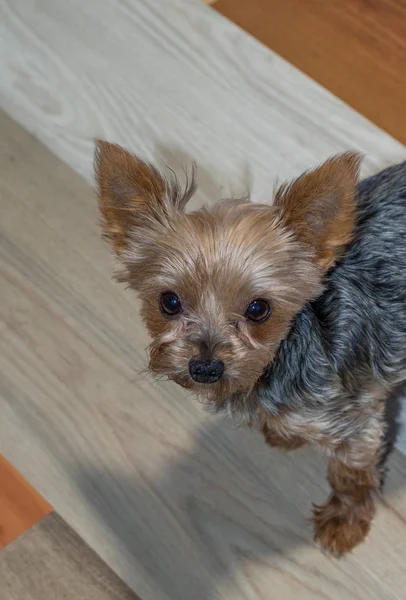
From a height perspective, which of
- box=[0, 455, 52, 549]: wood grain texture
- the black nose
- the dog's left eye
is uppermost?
the dog's left eye

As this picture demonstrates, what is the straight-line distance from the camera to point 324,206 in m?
1.22

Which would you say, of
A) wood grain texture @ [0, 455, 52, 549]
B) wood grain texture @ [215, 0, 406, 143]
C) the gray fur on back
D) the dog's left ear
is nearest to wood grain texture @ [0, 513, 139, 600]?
wood grain texture @ [0, 455, 52, 549]

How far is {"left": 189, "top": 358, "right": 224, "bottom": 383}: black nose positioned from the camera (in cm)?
124

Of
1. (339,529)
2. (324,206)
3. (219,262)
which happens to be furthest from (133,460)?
(324,206)

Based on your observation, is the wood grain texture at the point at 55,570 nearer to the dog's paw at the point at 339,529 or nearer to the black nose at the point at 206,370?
the dog's paw at the point at 339,529

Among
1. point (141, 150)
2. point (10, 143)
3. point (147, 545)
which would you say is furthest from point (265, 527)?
point (10, 143)

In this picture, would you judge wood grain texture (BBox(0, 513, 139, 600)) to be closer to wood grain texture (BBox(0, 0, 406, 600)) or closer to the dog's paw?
wood grain texture (BBox(0, 0, 406, 600))

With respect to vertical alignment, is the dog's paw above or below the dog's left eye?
→ below

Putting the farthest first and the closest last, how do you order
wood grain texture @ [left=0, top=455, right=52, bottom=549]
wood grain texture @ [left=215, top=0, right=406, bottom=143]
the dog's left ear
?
1. wood grain texture @ [left=215, top=0, right=406, bottom=143]
2. wood grain texture @ [left=0, top=455, right=52, bottom=549]
3. the dog's left ear

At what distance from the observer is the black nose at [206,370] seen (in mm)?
1243

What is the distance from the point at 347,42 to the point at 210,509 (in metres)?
1.38

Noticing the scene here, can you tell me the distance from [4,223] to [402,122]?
1.12 metres

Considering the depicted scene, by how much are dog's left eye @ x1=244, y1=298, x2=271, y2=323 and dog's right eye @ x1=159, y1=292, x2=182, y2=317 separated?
12 cm

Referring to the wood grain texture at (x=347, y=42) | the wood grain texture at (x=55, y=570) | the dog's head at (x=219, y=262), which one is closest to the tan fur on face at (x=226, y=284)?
the dog's head at (x=219, y=262)
